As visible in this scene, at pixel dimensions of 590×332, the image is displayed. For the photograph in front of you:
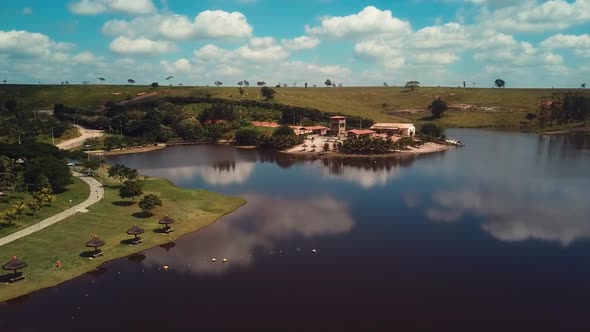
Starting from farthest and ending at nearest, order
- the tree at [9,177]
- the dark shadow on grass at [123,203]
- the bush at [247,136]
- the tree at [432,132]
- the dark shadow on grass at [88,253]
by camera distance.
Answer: the tree at [432,132], the bush at [247,136], the dark shadow on grass at [123,203], the tree at [9,177], the dark shadow on grass at [88,253]

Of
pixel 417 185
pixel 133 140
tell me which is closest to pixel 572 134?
pixel 417 185

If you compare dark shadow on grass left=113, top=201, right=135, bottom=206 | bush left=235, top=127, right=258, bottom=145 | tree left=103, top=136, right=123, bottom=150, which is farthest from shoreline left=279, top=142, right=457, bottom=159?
dark shadow on grass left=113, top=201, right=135, bottom=206

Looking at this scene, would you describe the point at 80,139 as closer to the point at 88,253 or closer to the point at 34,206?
the point at 34,206

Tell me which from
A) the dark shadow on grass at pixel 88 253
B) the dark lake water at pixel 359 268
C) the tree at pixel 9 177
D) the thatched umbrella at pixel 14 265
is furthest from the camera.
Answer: the tree at pixel 9 177

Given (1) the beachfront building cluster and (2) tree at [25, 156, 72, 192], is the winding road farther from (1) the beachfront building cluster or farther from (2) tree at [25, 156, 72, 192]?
(1) the beachfront building cluster

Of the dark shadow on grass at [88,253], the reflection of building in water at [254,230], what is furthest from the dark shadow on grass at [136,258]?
the dark shadow on grass at [88,253]

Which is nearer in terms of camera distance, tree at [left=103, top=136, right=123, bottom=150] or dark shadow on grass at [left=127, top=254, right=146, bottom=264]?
dark shadow on grass at [left=127, top=254, right=146, bottom=264]

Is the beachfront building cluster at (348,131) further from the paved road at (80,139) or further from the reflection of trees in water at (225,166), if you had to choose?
the paved road at (80,139)
